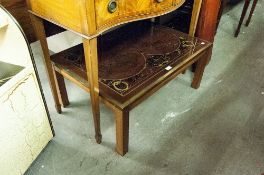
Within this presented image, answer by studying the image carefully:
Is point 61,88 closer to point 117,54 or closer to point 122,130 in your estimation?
point 117,54

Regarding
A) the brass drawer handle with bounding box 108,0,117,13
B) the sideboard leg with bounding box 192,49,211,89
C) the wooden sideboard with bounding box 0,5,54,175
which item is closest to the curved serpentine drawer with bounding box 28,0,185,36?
the brass drawer handle with bounding box 108,0,117,13

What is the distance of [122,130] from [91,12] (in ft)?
1.68

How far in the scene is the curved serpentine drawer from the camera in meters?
0.76

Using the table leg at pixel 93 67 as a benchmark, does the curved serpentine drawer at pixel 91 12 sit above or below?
above

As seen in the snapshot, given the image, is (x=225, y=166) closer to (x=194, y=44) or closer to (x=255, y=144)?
(x=255, y=144)

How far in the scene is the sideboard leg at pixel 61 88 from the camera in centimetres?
123

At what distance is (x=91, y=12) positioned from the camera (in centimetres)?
76

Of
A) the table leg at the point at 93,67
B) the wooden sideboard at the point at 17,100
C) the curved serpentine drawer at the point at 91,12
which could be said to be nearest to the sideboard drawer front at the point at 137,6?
the curved serpentine drawer at the point at 91,12

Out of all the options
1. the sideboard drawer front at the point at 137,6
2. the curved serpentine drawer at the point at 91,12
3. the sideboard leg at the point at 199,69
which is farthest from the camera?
the sideboard leg at the point at 199,69

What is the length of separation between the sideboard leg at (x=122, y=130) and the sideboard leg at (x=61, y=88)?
0.42m

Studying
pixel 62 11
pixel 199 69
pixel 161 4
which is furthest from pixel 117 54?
pixel 199 69

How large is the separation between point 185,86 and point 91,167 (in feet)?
2.77

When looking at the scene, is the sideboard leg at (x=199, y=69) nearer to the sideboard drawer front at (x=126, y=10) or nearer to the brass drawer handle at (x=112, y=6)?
the sideboard drawer front at (x=126, y=10)

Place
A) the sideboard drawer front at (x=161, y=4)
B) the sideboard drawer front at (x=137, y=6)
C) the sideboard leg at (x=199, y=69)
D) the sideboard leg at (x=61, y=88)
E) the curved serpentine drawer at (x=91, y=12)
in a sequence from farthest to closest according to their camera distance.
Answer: the sideboard leg at (x=199, y=69)
the sideboard leg at (x=61, y=88)
the sideboard drawer front at (x=161, y=4)
the sideboard drawer front at (x=137, y=6)
the curved serpentine drawer at (x=91, y=12)
